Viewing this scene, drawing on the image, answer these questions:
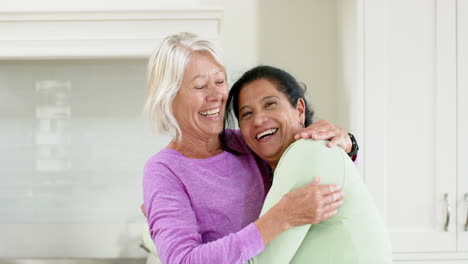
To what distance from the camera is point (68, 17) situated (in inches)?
71.8

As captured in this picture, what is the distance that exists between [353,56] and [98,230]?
1269 millimetres

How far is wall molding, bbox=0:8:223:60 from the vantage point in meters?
1.82

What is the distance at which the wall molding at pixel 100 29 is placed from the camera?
182 cm

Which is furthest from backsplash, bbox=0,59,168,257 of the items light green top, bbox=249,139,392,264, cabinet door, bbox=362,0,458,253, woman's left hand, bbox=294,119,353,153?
light green top, bbox=249,139,392,264

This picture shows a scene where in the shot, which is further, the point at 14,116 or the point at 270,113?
the point at 14,116

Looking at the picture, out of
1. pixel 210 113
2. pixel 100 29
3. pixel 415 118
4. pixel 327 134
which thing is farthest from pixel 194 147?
pixel 415 118

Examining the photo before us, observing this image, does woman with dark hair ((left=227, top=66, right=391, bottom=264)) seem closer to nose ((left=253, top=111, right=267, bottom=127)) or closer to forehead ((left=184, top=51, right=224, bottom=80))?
nose ((left=253, top=111, right=267, bottom=127))

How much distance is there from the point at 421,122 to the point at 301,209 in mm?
1092

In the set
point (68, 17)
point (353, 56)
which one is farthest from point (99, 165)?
point (353, 56)

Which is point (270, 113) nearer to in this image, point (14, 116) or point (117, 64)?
point (117, 64)

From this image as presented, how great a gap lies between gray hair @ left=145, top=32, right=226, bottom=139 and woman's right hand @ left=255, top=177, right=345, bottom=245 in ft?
1.03

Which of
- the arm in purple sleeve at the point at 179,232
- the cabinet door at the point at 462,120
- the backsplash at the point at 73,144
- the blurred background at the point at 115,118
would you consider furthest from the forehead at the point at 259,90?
the backsplash at the point at 73,144

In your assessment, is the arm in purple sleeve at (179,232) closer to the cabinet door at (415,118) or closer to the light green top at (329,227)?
the light green top at (329,227)

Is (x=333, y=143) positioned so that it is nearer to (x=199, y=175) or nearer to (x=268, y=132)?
(x=268, y=132)
